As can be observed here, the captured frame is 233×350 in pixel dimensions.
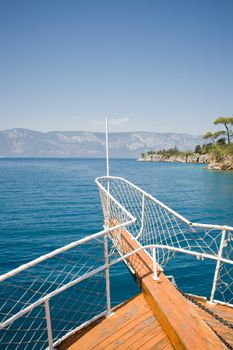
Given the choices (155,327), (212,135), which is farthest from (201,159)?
(155,327)

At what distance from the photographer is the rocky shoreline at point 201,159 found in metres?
68.0

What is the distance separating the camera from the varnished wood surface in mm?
3213

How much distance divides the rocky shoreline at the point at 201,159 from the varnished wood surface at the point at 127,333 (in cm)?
6982

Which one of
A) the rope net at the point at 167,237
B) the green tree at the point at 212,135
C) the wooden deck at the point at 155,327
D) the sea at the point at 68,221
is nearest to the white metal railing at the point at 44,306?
the rope net at the point at 167,237

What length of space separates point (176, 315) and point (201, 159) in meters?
114

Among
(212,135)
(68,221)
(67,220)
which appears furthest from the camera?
(212,135)

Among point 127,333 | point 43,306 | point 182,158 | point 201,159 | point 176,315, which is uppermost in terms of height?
point 182,158

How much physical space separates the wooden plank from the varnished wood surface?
0.11 m

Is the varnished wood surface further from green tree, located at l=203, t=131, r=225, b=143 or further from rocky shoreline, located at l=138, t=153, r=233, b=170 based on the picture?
green tree, located at l=203, t=131, r=225, b=143

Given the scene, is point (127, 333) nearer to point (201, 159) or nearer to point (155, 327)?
point (155, 327)

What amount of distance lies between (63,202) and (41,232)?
10032mm

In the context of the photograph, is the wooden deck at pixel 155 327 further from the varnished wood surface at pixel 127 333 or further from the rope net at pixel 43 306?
the rope net at pixel 43 306

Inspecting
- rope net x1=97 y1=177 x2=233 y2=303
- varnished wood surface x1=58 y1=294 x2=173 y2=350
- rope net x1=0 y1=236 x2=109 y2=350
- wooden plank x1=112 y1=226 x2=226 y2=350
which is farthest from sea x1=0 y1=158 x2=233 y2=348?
varnished wood surface x1=58 y1=294 x2=173 y2=350

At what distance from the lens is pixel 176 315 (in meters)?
3.33
